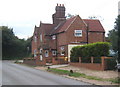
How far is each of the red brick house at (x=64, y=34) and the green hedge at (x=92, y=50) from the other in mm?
9804

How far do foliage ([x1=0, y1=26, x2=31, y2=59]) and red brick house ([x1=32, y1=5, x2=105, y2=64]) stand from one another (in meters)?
21.3

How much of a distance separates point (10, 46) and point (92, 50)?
155 ft

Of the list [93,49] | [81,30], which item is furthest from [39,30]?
[93,49]

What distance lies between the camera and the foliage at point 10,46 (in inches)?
2808

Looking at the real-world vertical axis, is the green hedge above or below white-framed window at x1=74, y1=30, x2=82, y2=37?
below

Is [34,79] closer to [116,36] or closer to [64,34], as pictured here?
[116,36]

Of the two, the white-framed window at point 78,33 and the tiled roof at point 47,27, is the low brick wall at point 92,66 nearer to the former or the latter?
the white-framed window at point 78,33

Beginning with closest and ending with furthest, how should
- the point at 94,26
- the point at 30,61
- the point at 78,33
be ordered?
the point at 30,61, the point at 78,33, the point at 94,26

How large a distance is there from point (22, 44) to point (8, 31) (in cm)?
574

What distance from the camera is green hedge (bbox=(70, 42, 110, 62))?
90.0 feet

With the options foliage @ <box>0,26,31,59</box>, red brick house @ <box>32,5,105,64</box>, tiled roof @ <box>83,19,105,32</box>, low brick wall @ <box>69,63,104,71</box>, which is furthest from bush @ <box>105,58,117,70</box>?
foliage @ <box>0,26,31,59</box>

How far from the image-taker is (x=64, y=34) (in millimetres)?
45062

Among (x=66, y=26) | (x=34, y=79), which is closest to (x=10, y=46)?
(x=66, y=26)

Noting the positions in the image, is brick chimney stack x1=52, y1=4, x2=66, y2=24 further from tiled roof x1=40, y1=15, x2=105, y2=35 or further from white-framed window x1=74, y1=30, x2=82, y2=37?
white-framed window x1=74, y1=30, x2=82, y2=37
